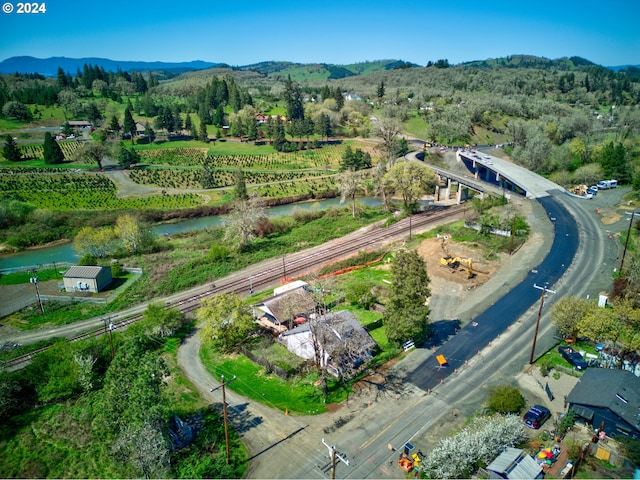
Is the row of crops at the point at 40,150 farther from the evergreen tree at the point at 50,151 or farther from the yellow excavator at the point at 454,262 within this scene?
the yellow excavator at the point at 454,262

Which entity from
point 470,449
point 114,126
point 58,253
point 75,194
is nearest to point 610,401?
point 470,449

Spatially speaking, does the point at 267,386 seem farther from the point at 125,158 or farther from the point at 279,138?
the point at 279,138

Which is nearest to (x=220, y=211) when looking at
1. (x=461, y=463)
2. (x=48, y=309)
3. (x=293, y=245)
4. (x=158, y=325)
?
(x=293, y=245)

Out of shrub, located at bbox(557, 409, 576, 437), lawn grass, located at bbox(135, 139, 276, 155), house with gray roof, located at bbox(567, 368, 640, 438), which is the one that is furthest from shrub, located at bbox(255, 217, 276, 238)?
lawn grass, located at bbox(135, 139, 276, 155)

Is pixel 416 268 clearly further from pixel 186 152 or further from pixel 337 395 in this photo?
pixel 186 152

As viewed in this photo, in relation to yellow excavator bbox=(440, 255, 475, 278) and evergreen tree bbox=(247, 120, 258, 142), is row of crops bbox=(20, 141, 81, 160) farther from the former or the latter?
yellow excavator bbox=(440, 255, 475, 278)

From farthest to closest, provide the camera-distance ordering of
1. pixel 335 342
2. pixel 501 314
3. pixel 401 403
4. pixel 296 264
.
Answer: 1. pixel 296 264
2. pixel 501 314
3. pixel 335 342
4. pixel 401 403

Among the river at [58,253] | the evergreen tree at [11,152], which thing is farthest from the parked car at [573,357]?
the evergreen tree at [11,152]
